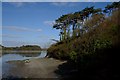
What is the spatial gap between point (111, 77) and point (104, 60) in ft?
8.23

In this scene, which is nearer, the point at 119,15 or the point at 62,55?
the point at 119,15

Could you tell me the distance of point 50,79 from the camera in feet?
75.4

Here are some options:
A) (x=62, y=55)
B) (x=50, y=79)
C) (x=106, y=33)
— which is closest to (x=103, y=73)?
(x=106, y=33)

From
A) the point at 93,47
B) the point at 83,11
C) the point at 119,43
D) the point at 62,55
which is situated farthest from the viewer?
the point at 83,11

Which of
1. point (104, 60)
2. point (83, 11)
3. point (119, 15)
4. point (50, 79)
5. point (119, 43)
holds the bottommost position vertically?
point (50, 79)

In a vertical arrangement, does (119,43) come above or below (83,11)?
below

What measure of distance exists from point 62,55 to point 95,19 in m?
15.8

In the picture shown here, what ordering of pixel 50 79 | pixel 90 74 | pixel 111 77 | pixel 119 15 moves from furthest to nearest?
1. pixel 50 79
2. pixel 119 15
3. pixel 90 74
4. pixel 111 77

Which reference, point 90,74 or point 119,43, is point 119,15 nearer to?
point 119,43

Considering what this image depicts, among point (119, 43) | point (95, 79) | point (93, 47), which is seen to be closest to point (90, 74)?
point (95, 79)

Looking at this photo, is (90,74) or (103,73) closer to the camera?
(103,73)

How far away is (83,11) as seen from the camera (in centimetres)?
5622

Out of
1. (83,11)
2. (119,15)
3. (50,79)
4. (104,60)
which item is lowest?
(50,79)

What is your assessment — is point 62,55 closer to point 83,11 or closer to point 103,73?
point 83,11
